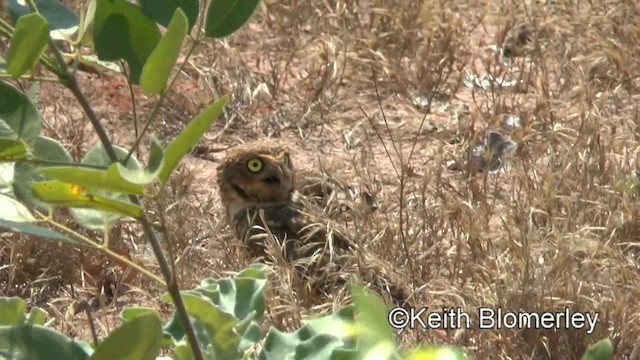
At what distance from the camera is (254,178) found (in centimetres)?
431

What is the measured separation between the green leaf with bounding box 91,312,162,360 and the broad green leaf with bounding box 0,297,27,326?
242 millimetres

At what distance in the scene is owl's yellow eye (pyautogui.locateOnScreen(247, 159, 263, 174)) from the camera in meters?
4.33

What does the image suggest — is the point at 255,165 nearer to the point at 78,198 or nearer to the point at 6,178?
the point at 6,178

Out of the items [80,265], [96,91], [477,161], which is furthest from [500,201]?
[96,91]

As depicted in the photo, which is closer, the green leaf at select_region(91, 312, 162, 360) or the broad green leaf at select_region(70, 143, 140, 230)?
the green leaf at select_region(91, 312, 162, 360)

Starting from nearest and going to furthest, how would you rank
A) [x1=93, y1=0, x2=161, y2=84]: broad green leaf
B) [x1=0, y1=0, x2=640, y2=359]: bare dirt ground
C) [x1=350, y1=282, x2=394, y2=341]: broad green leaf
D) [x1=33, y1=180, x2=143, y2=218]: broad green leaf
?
1. [x1=350, y1=282, x2=394, y2=341]: broad green leaf
2. [x1=33, y1=180, x2=143, y2=218]: broad green leaf
3. [x1=93, y1=0, x2=161, y2=84]: broad green leaf
4. [x1=0, y1=0, x2=640, y2=359]: bare dirt ground

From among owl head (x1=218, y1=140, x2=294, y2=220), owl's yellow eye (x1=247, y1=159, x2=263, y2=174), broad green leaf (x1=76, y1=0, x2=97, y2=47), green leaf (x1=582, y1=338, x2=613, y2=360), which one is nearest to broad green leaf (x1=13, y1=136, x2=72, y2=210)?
broad green leaf (x1=76, y1=0, x2=97, y2=47)

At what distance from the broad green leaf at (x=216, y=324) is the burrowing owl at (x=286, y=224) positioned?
75.0 inches

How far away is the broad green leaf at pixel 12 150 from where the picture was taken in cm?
133

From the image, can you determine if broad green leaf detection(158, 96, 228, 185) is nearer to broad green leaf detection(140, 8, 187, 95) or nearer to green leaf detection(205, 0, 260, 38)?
broad green leaf detection(140, 8, 187, 95)

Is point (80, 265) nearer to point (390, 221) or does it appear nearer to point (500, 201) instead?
point (390, 221)

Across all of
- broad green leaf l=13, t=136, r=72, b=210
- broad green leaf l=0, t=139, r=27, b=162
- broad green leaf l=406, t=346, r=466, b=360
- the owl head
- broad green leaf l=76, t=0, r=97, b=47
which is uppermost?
broad green leaf l=76, t=0, r=97, b=47

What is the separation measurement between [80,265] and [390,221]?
92 cm

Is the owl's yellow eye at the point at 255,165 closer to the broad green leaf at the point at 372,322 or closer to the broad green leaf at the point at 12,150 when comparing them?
the broad green leaf at the point at 12,150
